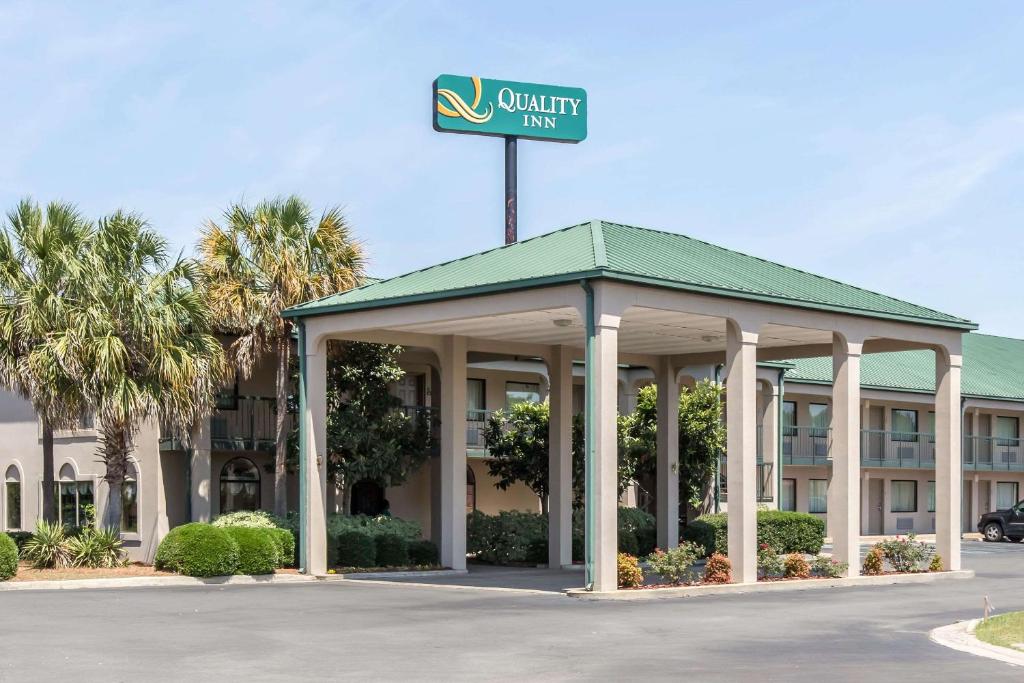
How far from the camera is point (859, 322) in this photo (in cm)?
2827

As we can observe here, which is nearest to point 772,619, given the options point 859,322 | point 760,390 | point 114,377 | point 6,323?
point 859,322

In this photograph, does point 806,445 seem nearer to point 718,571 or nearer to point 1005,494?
point 1005,494

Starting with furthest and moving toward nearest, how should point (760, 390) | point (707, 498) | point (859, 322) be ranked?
point (760, 390) < point (707, 498) < point (859, 322)

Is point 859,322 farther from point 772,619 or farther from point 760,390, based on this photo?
point 760,390

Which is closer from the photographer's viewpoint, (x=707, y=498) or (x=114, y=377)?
(x=114, y=377)

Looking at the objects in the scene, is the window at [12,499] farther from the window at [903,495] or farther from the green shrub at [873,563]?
the window at [903,495]

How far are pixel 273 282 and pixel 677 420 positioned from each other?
1043 centimetres

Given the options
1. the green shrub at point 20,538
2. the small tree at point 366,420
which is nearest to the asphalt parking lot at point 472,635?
the green shrub at point 20,538

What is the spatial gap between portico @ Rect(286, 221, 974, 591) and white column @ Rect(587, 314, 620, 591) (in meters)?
0.02

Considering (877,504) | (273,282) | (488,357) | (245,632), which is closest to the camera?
(245,632)

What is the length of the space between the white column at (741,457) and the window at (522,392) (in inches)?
717

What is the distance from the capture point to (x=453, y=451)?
30234 millimetres

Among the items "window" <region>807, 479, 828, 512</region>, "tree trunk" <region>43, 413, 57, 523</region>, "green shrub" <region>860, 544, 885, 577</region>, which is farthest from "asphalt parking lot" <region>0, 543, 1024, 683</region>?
"window" <region>807, 479, 828, 512</region>

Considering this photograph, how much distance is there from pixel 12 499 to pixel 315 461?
15.5 meters
